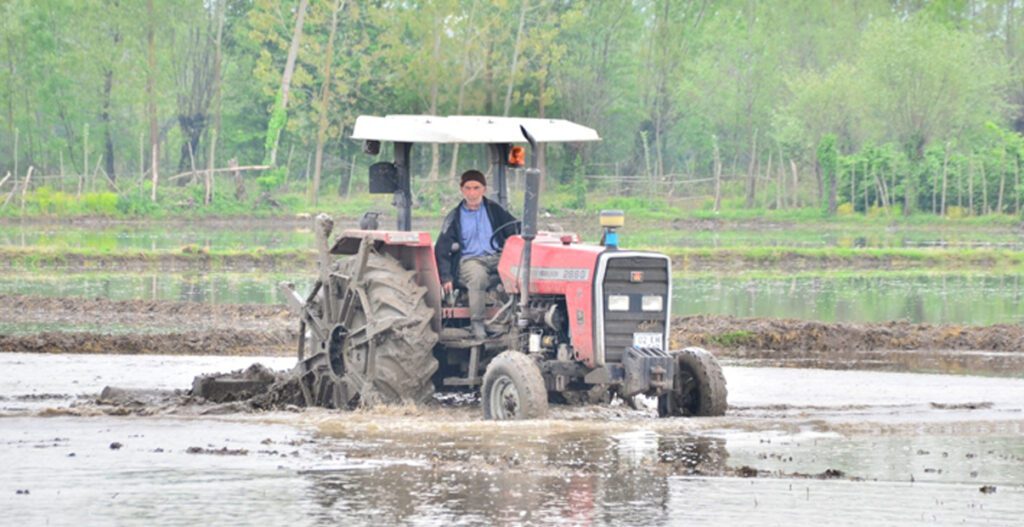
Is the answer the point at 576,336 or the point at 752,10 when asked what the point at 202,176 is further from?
the point at 576,336

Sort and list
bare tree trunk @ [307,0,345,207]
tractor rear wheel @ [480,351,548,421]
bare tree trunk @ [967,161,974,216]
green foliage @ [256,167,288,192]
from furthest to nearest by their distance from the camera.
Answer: bare tree trunk @ [307,0,345,207] < green foliage @ [256,167,288,192] < bare tree trunk @ [967,161,974,216] < tractor rear wheel @ [480,351,548,421]

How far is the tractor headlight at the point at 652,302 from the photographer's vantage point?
1352 centimetres

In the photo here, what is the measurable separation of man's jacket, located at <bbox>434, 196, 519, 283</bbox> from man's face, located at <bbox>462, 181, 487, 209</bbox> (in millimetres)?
82

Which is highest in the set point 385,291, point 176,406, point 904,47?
point 904,47

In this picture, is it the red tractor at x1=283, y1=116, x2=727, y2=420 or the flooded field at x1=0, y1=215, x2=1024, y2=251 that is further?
the flooded field at x1=0, y1=215, x2=1024, y2=251

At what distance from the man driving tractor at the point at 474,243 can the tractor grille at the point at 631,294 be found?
1386 millimetres

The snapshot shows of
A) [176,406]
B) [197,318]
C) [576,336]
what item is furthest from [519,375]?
[197,318]

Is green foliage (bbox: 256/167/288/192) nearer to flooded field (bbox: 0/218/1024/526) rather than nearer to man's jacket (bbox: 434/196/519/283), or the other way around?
flooded field (bbox: 0/218/1024/526)

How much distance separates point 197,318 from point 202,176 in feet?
129

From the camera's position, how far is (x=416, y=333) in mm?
13914

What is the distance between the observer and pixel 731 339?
2142 centimetres

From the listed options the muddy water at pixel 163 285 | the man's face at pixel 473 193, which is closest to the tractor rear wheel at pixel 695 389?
the man's face at pixel 473 193

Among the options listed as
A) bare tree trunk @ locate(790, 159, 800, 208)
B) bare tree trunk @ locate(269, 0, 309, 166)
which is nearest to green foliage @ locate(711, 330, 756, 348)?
bare tree trunk @ locate(790, 159, 800, 208)

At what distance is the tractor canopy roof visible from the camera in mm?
13867
